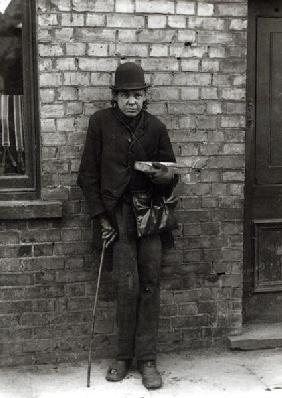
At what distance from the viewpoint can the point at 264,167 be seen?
5.33 m

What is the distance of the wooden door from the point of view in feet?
17.0

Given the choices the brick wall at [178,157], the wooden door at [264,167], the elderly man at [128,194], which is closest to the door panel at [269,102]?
the wooden door at [264,167]

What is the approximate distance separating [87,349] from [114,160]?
1.53 meters

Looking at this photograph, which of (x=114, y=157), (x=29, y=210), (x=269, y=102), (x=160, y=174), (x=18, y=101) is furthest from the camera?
(x=269, y=102)

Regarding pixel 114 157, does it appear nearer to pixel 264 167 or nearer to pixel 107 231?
pixel 107 231

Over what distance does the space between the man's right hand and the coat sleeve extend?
0.08m

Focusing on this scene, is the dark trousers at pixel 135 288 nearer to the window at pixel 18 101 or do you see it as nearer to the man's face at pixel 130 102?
the man's face at pixel 130 102

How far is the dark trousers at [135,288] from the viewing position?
15.0 ft

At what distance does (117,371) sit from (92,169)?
1.44 m

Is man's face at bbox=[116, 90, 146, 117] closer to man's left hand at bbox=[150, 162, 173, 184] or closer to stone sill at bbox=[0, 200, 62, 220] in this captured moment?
man's left hand at bbox=[150, 162, 173, 184]

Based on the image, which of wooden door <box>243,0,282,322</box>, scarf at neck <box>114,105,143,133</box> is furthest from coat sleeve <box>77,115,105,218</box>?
wooden door <box>243,0,282,322</box>

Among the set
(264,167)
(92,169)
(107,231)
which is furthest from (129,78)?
(264,167)

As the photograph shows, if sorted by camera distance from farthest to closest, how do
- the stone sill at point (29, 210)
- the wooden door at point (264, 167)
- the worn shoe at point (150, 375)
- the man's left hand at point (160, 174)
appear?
the wooden door at point (264, 167), the stone sill at point (29, 210), the worn shoe at point (150, 375), the man's left hand at point (160, 174)

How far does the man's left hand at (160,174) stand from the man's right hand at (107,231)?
451 mm
